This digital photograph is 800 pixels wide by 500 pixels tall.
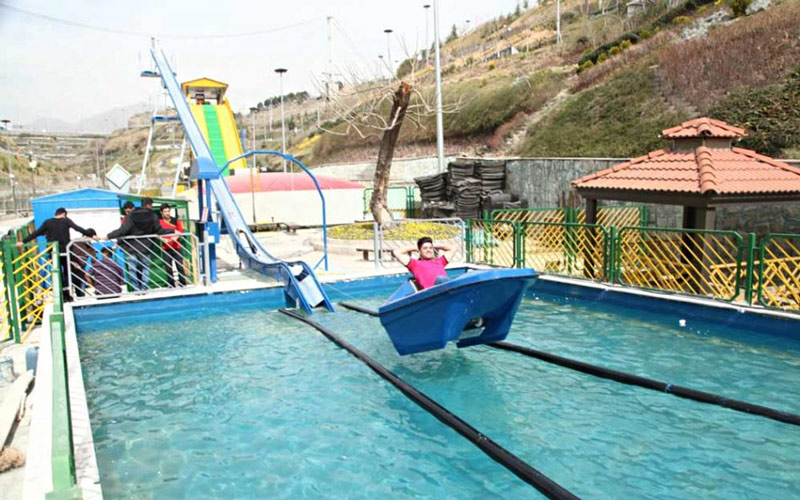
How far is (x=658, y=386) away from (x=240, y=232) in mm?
11286

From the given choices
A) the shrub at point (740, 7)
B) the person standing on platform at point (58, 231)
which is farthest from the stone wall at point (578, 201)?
the shrub at point (740, 7)

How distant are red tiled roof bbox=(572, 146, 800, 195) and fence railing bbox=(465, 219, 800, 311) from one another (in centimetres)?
83

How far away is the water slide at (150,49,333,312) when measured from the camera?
12.0m

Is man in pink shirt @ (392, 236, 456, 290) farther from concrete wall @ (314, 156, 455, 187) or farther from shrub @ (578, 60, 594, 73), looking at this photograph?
shrub @ (578, 60, 594, 73)

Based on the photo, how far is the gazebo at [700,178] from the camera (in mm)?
10789

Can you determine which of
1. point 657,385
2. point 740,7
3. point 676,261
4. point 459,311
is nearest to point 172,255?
point 459,311

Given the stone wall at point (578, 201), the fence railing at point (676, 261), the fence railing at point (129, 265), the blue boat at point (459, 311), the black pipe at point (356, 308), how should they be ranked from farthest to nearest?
the stone wall at point (578, 201)
the fence railing at point (129, 265)
the black pipe at point (356, 308)
the fence railing at point (676, 261)
the blue boat at point (459, 311)

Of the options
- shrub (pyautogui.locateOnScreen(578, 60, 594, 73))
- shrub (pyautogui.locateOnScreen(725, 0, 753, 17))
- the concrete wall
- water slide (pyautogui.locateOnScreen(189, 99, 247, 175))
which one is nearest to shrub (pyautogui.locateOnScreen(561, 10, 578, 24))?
shrub (pyautogui.locateOnScreen(578, 60, 594, 73))

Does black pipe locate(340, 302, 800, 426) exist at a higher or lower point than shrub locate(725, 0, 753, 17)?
lower

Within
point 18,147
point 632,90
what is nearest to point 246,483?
point 632,90

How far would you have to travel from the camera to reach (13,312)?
913 centimetres

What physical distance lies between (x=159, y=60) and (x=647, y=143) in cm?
1797

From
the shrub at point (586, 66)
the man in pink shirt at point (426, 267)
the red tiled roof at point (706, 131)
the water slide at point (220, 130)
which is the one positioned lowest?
the man in pink shirt at point (426, 267)

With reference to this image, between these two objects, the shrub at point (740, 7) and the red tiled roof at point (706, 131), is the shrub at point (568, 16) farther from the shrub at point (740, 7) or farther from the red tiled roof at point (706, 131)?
the red tiled roof at point (706, 131)
